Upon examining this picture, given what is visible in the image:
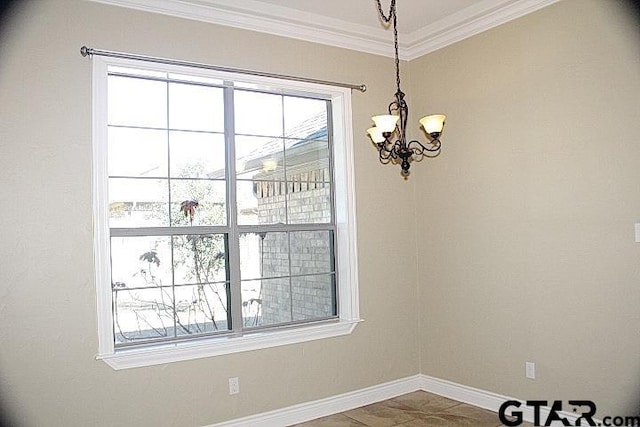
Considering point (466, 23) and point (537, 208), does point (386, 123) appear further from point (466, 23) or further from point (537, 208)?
point (466, 23)

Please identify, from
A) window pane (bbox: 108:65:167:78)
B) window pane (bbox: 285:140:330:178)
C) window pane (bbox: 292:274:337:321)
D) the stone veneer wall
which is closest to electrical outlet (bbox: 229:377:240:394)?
the stone veneer wall

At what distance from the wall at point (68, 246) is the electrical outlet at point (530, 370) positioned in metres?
1.63

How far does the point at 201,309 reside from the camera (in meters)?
3.78

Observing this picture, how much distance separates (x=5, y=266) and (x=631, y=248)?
3.56 m

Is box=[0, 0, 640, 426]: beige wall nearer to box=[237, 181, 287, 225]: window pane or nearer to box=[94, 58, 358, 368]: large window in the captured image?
→ box=[94, 58, 358, 368]: large window

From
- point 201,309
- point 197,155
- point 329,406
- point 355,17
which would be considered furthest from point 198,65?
point 329,406

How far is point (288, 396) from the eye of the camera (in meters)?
3.92

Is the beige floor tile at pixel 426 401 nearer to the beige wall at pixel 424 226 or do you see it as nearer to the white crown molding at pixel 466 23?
the beige wall at pixel 424 226

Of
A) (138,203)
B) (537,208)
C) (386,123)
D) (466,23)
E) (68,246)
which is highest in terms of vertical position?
(466,23)

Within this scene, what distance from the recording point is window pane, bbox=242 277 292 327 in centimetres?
396

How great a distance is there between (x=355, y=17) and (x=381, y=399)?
2.94 m

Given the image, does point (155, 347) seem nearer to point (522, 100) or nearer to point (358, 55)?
point (358, 55)

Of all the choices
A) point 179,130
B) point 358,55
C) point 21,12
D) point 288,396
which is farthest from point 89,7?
point 288,396

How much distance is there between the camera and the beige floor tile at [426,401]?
413 centimetres
